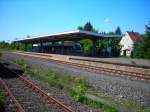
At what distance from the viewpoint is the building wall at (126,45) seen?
251ft

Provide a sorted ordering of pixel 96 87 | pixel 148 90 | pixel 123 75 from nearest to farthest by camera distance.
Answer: pixel 148 90
pixel 96 87
pixel 123 75

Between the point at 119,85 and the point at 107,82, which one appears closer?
the point at 119,85

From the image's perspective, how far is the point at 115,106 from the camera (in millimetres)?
11320

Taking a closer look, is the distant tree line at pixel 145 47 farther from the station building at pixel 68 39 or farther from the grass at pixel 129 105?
the grass at pixel 129 105

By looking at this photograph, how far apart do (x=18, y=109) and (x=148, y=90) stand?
8965mm

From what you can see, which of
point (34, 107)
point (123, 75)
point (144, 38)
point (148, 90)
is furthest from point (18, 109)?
point (144, 38)

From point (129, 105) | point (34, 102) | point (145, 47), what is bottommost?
point (129, 105)

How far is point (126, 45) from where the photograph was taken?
269ft

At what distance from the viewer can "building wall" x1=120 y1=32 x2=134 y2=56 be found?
7656 cm

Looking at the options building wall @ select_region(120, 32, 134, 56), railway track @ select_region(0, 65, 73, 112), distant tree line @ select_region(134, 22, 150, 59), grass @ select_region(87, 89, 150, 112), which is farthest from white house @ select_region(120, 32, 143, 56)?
railway track @ select_region(0, 65, 73, 112)

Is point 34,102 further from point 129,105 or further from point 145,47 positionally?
point 145,47

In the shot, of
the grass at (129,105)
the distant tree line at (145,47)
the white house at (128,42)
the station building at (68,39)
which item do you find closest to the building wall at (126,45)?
the white house at (128,42)

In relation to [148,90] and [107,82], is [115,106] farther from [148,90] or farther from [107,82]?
[107,82]

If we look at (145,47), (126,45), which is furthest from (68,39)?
(126,45)
